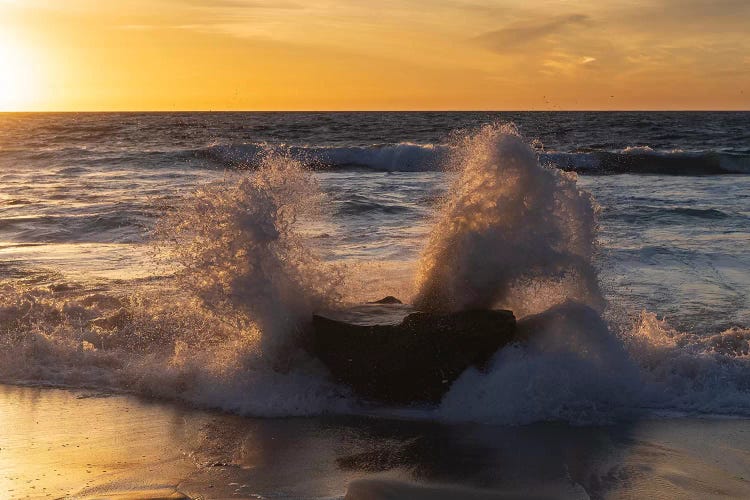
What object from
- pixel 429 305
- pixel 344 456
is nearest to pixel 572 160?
pixel 429 305

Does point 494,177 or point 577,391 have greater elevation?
point 494,177

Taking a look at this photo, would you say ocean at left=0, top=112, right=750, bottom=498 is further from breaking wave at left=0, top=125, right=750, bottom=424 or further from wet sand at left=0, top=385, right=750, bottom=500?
wet sand at left=0, top=385, right=750, bottom=500

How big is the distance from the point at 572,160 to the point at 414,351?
24.4 metres

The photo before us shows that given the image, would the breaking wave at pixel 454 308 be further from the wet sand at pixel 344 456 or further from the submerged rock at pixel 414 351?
the wet sand at pixel 344 456

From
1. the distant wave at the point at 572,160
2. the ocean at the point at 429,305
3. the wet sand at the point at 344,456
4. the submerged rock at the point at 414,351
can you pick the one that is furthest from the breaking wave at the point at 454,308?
the distant wave at the point at 572,160

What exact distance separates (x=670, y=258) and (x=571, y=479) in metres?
7.56

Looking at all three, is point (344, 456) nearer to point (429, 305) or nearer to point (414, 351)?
point (414, 351)

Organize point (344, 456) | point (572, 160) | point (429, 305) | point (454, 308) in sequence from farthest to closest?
point (572, 160)
point (429, 305)
point (454, 308)
point (344, 456)

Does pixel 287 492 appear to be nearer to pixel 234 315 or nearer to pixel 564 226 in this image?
pixel 234 315

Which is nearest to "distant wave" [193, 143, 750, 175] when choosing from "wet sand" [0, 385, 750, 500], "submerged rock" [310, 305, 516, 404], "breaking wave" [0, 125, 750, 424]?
"breaking wave" [0, 125, 750, 424]

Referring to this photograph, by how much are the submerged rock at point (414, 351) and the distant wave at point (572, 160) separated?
2124 centimetres

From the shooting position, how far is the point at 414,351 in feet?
18.9

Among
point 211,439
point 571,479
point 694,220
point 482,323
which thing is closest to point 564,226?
point 482,323

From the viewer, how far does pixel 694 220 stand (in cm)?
1517
